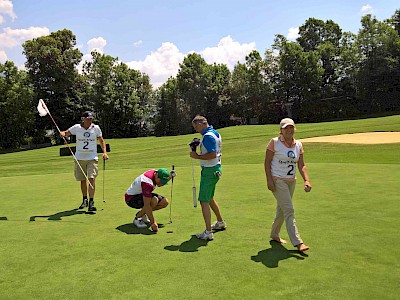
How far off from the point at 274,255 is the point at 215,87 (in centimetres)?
6290

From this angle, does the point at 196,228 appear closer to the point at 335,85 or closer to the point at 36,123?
the point at 36,123

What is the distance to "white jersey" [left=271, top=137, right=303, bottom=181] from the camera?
5656 mm

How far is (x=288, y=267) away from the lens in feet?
16.1

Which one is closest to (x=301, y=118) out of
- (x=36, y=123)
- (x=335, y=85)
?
(x=335, y=85)

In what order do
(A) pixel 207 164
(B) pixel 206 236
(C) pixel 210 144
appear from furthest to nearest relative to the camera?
(A) pixel 207 164
(C) pixel 210 144
(B) pixel 206 236

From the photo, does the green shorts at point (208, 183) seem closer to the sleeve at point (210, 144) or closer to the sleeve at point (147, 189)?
the sleeve at point (210, 144)

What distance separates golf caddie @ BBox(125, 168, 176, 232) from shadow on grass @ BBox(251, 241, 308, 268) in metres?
2.10

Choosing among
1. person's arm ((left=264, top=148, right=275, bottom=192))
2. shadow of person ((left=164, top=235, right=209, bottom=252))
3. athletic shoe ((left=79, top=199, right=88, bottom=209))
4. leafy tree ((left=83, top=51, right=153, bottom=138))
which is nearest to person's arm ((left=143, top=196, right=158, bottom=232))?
shadow of person ((left=164, top=235, right=209, bottom=252))

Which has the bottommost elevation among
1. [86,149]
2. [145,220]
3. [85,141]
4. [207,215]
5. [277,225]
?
[145,220]

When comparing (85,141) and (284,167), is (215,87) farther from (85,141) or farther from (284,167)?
(284,167)

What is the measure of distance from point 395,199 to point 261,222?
3129 millimetres

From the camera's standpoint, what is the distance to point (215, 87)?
6706 centimetres

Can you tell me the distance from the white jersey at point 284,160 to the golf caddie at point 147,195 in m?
1.89

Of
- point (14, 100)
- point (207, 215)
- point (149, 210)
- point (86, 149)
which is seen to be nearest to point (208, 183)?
point (207, 215)
